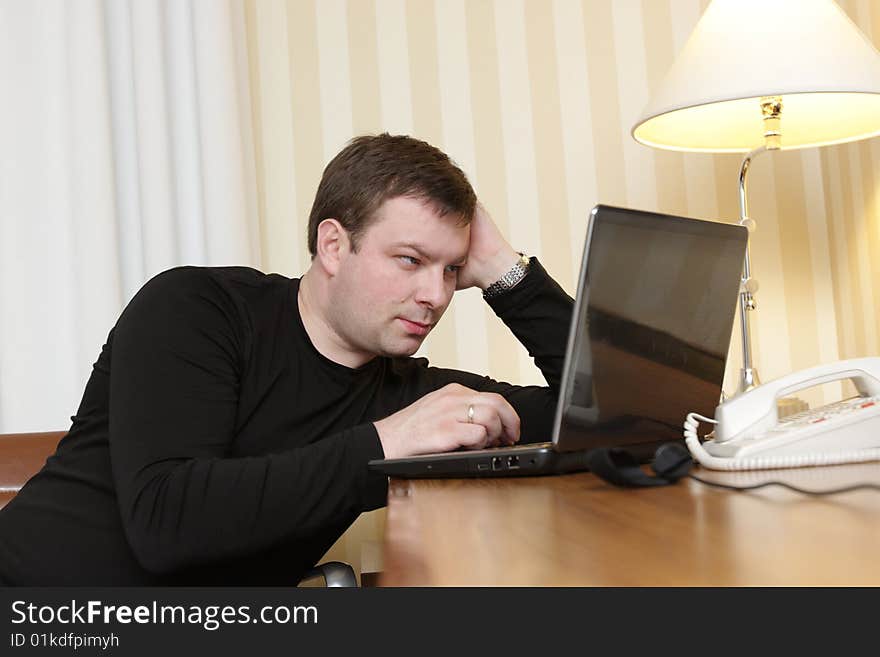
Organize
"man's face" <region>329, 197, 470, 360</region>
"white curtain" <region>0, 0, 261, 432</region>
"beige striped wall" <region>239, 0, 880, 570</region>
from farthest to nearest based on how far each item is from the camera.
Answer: "beige striped wall" <region>239, 0, 880, 570</region>
"white curtain" <region>0, 0, 261, 432</region>
"man's face" <region>329, 197, 470, 360</region>

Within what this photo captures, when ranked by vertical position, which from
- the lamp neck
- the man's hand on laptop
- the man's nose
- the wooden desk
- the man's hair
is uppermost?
the lamp neck

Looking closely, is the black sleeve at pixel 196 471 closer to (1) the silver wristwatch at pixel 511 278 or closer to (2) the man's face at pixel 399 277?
(2) the man's face at pixel 399 277

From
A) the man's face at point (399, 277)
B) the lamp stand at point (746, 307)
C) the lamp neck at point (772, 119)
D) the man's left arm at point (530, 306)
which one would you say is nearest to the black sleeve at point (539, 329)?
the man's left arm at point (530, 306)

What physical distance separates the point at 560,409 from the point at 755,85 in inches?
40.9

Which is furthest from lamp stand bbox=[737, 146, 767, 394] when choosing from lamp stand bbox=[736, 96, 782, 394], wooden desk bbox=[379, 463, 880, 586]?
wooden desk bbox=[379, 463, 880, 586]

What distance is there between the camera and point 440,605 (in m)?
0.39

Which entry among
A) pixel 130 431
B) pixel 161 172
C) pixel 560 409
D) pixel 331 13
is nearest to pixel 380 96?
pixel 331 13

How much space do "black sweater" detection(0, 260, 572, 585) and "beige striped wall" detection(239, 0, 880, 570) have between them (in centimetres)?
92

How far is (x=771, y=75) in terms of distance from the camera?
173 centimetres

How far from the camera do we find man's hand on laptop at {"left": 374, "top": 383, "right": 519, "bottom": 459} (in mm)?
1073

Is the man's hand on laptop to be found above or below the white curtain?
below

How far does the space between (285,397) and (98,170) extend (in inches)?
43.3

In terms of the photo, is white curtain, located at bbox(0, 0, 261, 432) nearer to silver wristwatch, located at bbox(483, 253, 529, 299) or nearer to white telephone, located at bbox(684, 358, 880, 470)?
silver wristwatch, located at bbox(483, 253, 529, 299)

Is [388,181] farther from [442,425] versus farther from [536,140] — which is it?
[536,140]
